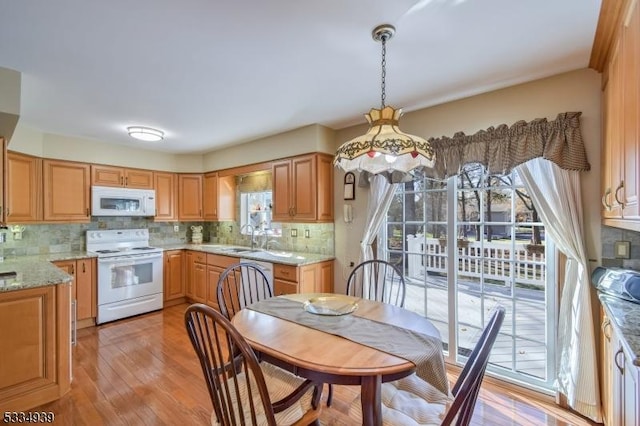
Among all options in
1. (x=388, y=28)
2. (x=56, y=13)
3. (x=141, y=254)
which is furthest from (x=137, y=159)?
(x=388, y=28)

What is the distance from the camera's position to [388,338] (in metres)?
1.51

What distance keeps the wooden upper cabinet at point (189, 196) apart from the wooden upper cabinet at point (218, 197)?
0.30 feet

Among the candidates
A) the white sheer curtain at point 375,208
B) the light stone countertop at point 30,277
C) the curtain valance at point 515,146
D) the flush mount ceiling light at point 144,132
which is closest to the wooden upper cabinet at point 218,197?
the flush mount ceiling light at point 144,132

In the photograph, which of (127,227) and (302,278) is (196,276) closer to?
(127,227)

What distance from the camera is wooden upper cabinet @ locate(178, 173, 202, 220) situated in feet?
15.7

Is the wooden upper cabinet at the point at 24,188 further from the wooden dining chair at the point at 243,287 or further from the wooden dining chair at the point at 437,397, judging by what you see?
the wooden dining chair at the point at 437,397

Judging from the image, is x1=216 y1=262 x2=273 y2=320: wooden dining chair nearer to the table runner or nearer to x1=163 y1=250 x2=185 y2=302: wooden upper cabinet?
the table runner

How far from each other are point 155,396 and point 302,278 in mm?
1529

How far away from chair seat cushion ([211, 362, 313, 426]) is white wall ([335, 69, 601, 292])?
2.12 m

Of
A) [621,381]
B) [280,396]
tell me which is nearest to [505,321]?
[621,381]

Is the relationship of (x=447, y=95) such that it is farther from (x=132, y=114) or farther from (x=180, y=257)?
(x=180, y=257)

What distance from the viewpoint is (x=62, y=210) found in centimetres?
367

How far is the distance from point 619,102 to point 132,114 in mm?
3701

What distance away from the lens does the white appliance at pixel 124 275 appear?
368 cm
